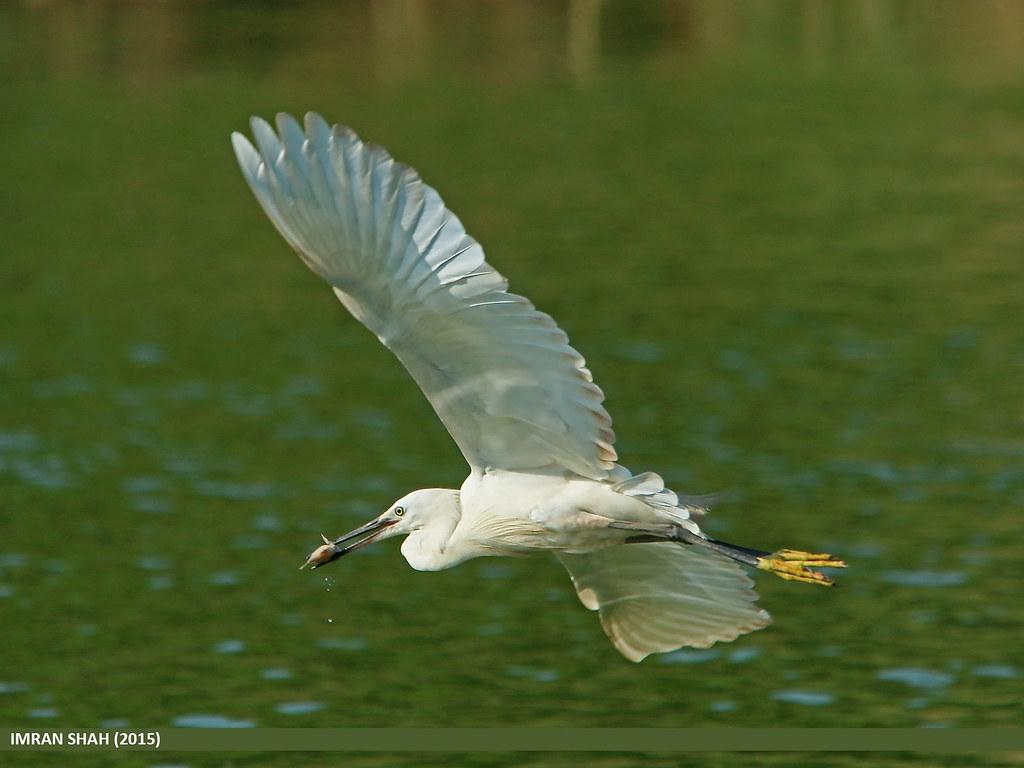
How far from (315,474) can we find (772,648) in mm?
5644

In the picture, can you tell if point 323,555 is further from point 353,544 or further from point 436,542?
point 436,542

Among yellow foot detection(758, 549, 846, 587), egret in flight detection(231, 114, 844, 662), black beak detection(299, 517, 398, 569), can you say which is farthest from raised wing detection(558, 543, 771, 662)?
black beak detection(299, 517, 398, 569)

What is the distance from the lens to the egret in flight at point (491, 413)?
641cm

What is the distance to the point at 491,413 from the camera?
24.4ft

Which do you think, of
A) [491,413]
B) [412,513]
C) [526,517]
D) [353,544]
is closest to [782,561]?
[526,517]

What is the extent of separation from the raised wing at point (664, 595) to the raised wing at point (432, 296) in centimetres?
75

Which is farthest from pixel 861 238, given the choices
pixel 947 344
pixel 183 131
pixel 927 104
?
pixel 183 131

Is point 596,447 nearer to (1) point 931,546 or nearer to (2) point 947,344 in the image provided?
(1) point 931,546

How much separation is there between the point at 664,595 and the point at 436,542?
3.88 feet

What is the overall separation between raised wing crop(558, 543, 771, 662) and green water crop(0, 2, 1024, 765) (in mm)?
2511

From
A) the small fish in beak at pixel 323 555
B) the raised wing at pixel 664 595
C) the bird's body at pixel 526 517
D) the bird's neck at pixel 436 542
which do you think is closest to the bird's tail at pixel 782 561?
the bird's body at pixel 526 517

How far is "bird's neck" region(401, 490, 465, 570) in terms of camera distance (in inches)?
304

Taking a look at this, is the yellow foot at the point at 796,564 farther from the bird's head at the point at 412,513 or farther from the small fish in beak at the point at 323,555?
the small fish in beak at the point at 323,555

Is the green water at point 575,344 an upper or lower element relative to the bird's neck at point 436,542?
lower
